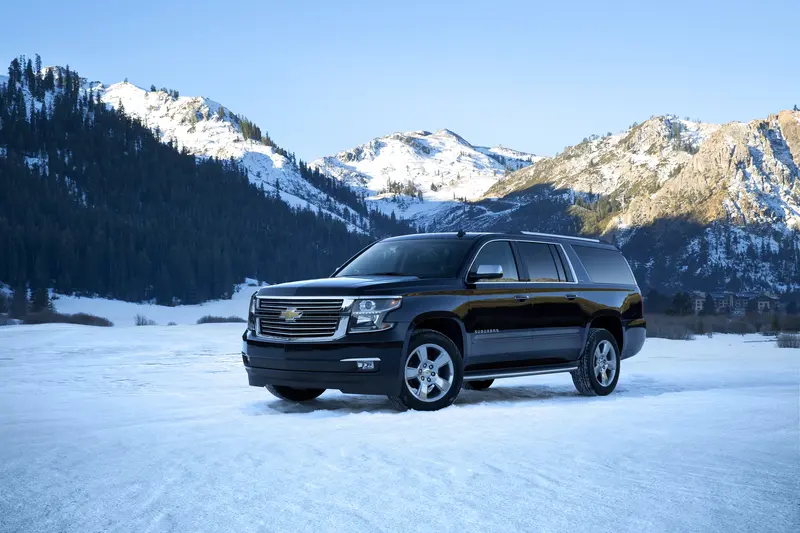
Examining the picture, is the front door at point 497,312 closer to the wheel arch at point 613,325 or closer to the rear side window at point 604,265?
the rear side window at point 604,265

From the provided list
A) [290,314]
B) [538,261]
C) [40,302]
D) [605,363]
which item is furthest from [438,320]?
[40,302]

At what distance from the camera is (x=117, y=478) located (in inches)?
211

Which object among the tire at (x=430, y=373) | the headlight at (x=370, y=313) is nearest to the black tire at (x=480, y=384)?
the tire at (x=430, y=373)

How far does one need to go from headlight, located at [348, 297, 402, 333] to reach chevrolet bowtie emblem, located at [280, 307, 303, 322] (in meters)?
0.64

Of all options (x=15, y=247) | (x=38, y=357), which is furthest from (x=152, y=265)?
(x=38, y=357)

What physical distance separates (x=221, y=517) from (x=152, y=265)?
139 meters

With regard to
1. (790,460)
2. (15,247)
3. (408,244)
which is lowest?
(790,460)

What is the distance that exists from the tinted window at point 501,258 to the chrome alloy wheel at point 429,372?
1347 millimetres

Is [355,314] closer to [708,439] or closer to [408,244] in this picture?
[408,244]

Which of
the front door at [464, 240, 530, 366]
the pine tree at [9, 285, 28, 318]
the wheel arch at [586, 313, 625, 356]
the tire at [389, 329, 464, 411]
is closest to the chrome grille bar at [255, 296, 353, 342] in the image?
the tire at [389, 329, 464, 411]

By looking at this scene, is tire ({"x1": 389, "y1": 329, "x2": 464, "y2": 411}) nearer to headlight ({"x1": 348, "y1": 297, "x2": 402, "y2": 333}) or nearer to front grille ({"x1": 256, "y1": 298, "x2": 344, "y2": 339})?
headlight ({"x1": 348, "y1": 297, "x2": 402, "y2": 333})

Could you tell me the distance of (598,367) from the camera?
10.9m

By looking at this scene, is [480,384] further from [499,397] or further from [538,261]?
[538,261]

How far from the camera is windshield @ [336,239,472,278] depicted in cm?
952
